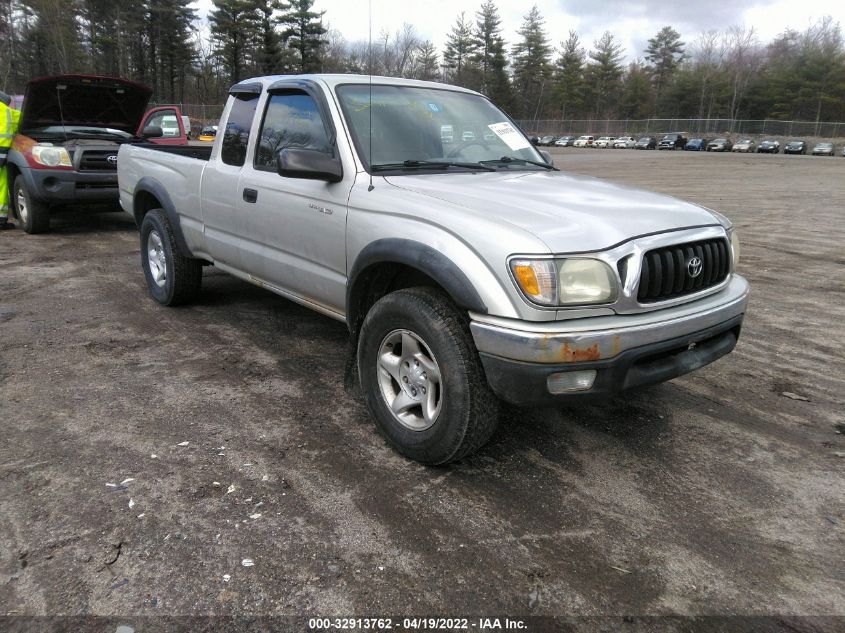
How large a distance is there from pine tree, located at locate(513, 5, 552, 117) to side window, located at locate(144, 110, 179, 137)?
84.9m

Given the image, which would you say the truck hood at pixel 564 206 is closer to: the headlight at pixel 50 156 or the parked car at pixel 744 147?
the headlight at pixel 50 156

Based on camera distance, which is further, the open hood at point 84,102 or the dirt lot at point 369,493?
the open hood at point 84,102

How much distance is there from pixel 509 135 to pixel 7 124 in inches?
315

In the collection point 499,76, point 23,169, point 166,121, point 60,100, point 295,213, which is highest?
point 499,76

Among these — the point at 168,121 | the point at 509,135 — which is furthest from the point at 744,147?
the point at 509,135

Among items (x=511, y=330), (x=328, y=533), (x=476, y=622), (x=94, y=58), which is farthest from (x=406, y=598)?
(x=94, y=58)

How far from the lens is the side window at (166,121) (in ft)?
36.3

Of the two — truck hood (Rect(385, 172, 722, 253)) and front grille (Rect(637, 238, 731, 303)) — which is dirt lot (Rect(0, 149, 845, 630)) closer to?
front grille (Rect(637, 238, 731, 303))

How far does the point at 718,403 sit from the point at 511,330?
2.09 metres

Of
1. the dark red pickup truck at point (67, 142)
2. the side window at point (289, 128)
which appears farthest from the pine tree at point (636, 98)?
the side window at point (289, 128)

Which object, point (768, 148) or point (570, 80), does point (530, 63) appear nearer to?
point (570, 80)

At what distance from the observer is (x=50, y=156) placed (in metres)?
8.51

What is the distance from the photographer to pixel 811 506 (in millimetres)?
2900

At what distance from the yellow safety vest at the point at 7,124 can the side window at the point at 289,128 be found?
21.7ft
